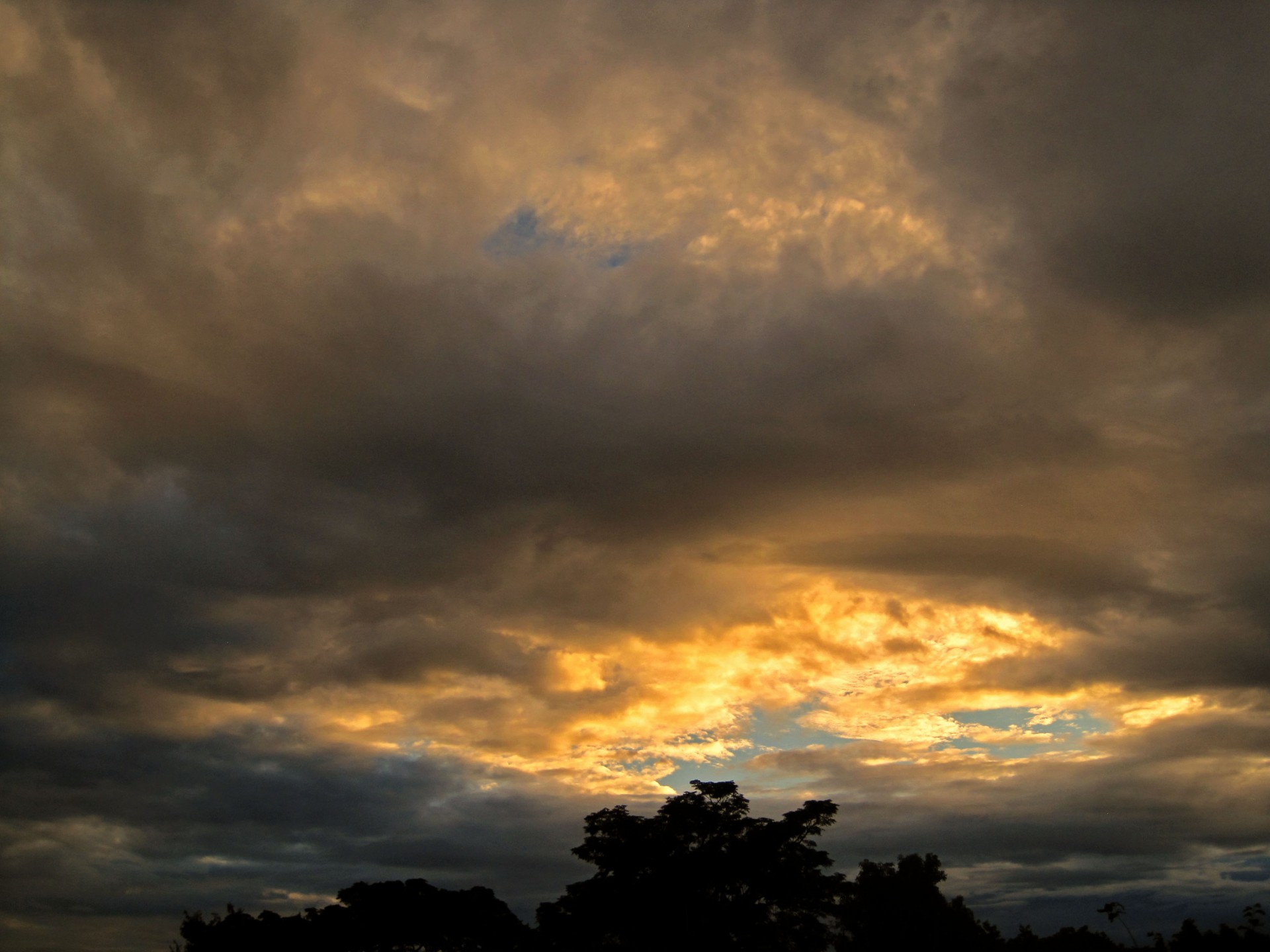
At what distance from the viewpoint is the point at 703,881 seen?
67250 mm

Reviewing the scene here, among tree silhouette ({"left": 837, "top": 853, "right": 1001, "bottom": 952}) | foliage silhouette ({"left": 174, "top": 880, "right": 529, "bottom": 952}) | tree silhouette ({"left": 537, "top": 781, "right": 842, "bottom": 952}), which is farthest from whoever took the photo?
foliage silhouette ({"left": 174, "top": 880, "right": 529, "bottom": 952})

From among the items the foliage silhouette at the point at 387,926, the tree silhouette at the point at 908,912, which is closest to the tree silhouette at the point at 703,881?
the tree silhouette at the point at 908,912

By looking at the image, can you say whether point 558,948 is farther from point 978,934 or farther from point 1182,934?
point 1182,934

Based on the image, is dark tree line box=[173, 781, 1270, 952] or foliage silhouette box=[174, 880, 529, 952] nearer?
dark tree line box=[173, 781, 1270, 952]

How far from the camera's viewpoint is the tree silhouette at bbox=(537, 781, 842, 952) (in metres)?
64.8

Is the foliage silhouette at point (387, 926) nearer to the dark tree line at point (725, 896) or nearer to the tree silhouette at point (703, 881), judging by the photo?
the dark tree line at point (725, 896)

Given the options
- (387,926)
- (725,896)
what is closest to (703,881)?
(725,896)

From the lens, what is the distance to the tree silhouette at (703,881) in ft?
213

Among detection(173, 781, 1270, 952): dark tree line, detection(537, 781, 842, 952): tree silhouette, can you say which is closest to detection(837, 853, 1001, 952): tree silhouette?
detection(173, 781, 1270, 952): dark tree line

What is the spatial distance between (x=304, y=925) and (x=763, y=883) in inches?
1924

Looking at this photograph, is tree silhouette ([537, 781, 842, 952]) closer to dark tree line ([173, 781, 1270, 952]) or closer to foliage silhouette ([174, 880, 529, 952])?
dark tree line ([173, 781, 1270, 952])

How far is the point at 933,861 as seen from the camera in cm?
8650

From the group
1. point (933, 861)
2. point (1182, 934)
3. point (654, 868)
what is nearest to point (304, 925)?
point (654, 868)

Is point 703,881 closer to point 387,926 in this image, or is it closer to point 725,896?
point 725,896
